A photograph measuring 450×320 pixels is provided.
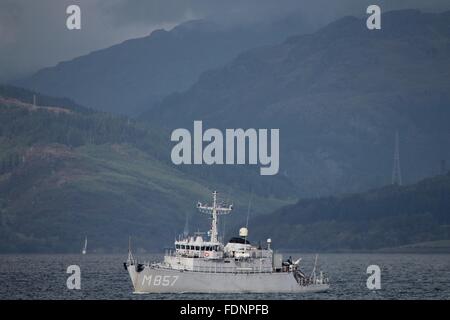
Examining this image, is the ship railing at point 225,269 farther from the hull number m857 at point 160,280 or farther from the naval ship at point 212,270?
the hull number m857 at point 160,280

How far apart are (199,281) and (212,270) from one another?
7.71 feet

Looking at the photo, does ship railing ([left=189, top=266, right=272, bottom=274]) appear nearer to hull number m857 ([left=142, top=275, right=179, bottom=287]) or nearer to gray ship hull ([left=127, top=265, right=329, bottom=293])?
gray ship hull ([left=127, top=265, right=329, bottom=293])

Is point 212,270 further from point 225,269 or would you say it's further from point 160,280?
point 160,280

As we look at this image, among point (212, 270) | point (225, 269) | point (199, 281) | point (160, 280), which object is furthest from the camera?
point (225, 269)

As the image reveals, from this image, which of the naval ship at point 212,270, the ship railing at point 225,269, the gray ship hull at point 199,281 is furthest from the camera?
the ship railing at point 225,269

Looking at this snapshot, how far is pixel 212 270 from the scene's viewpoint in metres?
160

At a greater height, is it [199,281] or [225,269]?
[225,269]

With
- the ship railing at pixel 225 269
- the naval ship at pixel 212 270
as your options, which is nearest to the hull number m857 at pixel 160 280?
the naval ship at pixel 212 270

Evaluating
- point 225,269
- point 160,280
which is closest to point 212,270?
point 225,269

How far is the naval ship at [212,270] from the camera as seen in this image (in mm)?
159125

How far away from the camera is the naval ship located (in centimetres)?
15912
